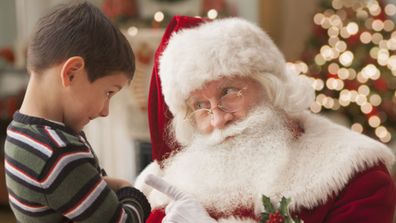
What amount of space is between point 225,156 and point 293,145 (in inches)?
7.5

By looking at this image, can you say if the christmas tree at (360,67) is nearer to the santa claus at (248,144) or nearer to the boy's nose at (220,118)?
the santa claus at (248,144)

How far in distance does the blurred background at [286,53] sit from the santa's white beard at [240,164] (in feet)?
6.24

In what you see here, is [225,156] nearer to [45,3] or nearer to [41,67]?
[41,67]

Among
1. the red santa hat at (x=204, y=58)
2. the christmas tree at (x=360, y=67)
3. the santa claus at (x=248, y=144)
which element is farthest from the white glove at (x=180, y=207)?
the christmas tree at (x=360, y=67)

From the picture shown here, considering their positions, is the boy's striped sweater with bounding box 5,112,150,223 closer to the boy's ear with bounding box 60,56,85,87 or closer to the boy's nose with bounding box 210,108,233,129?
→ the boy's ear with bounding box 60,56,85,87

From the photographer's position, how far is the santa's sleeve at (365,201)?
1334 mm

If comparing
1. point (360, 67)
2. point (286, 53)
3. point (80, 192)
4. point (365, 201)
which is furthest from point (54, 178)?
point (286, 53)

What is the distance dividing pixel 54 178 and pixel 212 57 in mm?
558

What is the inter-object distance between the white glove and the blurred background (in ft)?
6.78

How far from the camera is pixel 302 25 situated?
448 cm

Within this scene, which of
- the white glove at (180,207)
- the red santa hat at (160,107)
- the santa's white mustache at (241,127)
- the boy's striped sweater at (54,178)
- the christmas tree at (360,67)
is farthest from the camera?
the christmas tree at (360,67)

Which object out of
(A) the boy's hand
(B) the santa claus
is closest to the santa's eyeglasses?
(B) the santa claus

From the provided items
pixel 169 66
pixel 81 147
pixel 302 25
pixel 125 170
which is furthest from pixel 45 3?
pixel 81 147

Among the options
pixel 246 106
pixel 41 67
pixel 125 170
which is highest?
pixel 41 67
